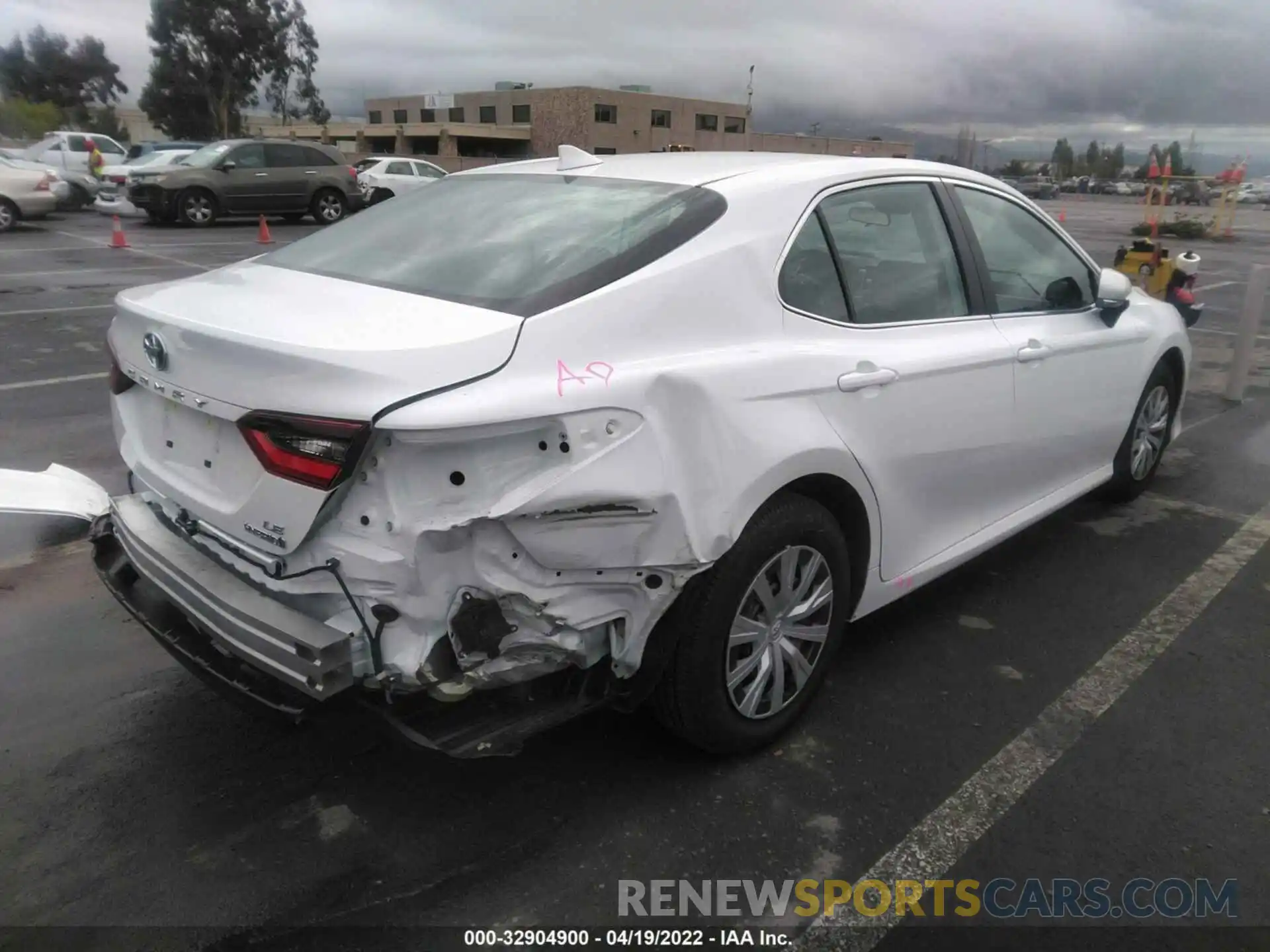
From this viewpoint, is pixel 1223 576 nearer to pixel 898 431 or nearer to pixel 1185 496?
pixel 1185 496

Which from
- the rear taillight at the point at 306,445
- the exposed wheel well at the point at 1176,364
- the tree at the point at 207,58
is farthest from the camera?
the tree at the point at 207,58

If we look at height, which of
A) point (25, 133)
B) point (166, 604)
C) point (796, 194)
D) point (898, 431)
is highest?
point (796, 194)

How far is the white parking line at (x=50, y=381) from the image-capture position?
23.5ft

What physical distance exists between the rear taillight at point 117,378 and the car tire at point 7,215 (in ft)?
59.5

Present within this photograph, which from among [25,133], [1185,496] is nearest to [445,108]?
[25,133]

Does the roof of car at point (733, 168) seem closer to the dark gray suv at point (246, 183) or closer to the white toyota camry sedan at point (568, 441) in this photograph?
the white toyota camry sedan at point (568, 441)

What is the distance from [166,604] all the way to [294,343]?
99 cm

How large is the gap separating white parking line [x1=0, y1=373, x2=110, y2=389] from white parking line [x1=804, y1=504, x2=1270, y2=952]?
6.93 m

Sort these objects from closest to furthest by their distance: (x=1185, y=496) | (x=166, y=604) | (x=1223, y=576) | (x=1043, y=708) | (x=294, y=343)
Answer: (x=294, y=343)
(x=166, y=604)
(x=1043, y=708)
(x=1223, y=576)
(x=1185, y=496)

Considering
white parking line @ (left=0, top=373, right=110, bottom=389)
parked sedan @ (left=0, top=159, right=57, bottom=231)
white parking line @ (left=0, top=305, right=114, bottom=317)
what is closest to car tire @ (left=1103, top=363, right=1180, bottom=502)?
white parking line @ (left=0, top=373, right=110, bottom=389)

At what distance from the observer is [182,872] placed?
255 cm

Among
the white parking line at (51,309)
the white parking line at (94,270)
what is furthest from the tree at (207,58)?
the white parking line at (51,309)

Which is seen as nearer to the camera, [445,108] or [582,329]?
[582,329]

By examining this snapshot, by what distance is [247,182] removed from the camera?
19.9 m
